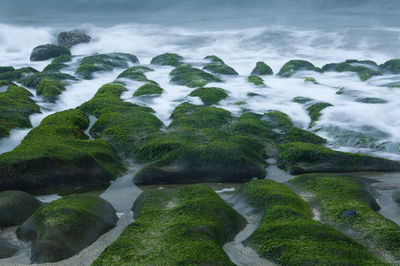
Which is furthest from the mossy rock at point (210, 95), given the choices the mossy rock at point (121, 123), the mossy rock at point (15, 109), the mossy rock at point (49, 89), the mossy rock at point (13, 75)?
the mossy rock at point (13, 75)

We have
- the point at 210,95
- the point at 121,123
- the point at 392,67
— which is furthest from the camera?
the point at 392,67

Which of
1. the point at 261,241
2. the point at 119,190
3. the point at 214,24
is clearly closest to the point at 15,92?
the point at 119,190

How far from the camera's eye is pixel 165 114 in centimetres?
954

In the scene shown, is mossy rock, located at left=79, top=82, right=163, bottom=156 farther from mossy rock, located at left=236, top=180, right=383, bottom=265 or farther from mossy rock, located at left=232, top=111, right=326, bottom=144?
mossy rock, located at left=236, top=180, right=383, bottom=265

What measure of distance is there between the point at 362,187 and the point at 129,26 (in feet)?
118

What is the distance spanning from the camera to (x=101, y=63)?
56.0 feet

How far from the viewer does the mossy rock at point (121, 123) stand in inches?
278

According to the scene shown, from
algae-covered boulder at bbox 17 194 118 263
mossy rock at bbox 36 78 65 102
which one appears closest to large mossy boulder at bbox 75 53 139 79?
mossy rock at bbox 36 78 65 102

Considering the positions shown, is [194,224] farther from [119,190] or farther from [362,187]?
[362,187]

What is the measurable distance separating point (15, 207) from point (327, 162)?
15.3 ft

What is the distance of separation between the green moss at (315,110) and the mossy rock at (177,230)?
17.0 feet

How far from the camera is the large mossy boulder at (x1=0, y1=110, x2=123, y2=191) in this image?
5266 mm

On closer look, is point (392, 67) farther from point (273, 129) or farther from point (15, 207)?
point (15, 207)

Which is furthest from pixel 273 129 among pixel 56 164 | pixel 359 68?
pixel 359 68
